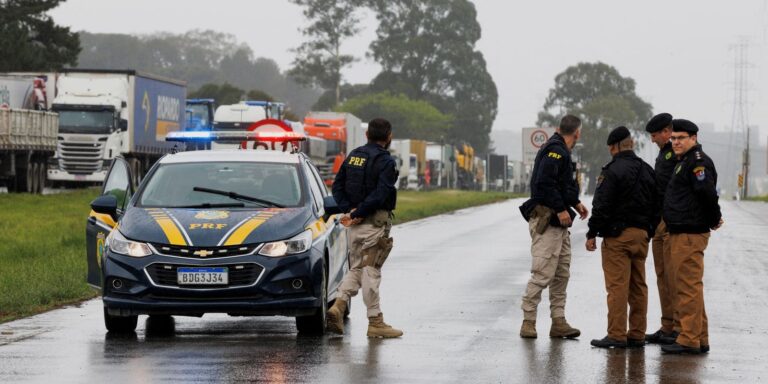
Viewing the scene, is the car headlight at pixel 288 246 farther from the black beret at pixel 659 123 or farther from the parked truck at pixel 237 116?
the parked truck at pixel 237 116

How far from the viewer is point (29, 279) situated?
17812mm

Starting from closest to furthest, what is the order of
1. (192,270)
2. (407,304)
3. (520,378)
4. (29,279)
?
(520,378)
(192,270)
(407,304)
(29,279)

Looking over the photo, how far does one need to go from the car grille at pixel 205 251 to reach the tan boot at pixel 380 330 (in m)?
1.18

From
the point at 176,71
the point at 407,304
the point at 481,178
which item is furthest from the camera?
the point at 176,71

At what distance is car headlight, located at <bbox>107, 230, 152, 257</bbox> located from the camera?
12.1 m

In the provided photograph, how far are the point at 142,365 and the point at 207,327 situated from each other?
2621 millimetres

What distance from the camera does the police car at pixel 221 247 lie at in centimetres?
1196

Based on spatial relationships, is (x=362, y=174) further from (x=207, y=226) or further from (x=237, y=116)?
(x=237, y=116)

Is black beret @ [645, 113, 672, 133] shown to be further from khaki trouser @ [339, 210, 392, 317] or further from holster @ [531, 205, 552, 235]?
khaki trouser @ [339, 210, 392, 317]

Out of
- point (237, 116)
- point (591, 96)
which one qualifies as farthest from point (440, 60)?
point (237, 116)

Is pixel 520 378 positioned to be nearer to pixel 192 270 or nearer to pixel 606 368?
pixel 606 368

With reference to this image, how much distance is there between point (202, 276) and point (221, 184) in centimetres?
152

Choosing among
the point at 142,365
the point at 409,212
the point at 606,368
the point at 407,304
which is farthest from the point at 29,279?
the point at 409,212

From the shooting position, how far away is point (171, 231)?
12.2m
